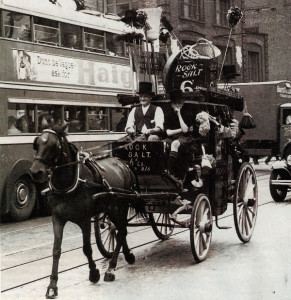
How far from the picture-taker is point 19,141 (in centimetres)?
1173

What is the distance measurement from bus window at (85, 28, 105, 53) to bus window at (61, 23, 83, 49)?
0.82 feet

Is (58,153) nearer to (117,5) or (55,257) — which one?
(55,257)

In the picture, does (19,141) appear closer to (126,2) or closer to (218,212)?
(218,212)

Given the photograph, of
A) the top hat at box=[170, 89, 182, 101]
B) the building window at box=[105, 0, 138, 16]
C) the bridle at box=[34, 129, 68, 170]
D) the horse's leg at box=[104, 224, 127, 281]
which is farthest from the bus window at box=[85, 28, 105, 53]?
the building window at box=[105, 0, 138, 16]

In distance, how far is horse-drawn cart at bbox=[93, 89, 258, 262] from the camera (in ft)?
23.8

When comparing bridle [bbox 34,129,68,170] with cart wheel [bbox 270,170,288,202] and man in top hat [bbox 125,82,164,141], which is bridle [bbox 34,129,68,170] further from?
cart wheel [bbox 270,170,288,202]

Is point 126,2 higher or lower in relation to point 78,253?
higher

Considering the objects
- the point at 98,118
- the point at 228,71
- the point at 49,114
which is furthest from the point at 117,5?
the point at 228,71

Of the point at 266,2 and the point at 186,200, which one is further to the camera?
the point at 266,2

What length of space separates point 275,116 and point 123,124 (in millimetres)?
9538

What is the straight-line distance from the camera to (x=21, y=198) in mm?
11758

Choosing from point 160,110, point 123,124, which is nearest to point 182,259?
point 160,110

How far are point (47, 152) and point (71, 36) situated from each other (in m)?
7.96

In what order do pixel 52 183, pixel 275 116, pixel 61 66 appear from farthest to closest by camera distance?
pixel 275 116
pixel 61 66
pixel 52 183
